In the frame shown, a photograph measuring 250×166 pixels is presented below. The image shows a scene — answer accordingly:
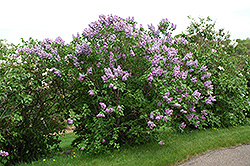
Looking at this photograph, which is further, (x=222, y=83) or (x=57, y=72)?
(x=222, y=83)

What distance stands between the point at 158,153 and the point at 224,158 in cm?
147

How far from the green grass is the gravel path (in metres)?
0.17

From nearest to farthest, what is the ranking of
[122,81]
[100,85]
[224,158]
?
[224,158], [122,81], [100,85]

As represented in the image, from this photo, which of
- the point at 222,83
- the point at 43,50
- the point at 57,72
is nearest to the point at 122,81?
the point at 57,72

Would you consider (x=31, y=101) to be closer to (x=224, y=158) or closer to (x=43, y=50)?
(x=43, y=50)

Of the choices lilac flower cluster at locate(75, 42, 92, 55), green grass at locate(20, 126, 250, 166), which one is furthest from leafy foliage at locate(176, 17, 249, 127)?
lilac flower cluster at locate(75, 42, 92, 55)

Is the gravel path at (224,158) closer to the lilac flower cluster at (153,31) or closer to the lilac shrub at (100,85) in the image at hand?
the lilac shrub at (100,85)

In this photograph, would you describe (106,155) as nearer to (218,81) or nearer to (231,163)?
(231,163)

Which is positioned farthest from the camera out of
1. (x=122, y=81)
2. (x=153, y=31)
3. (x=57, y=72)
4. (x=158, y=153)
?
(x=153, y=31)

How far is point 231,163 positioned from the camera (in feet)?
16.4

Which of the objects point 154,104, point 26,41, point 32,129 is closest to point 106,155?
point 154,104

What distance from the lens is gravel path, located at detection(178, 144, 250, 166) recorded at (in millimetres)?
4977

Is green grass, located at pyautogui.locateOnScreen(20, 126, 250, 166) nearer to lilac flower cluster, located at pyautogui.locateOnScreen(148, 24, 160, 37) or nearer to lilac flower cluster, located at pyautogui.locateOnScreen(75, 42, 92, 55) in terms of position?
lilac flower cluster, located at pyautogui.locateOnScreen(75, 42, 92, 55)

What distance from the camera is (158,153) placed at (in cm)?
551
